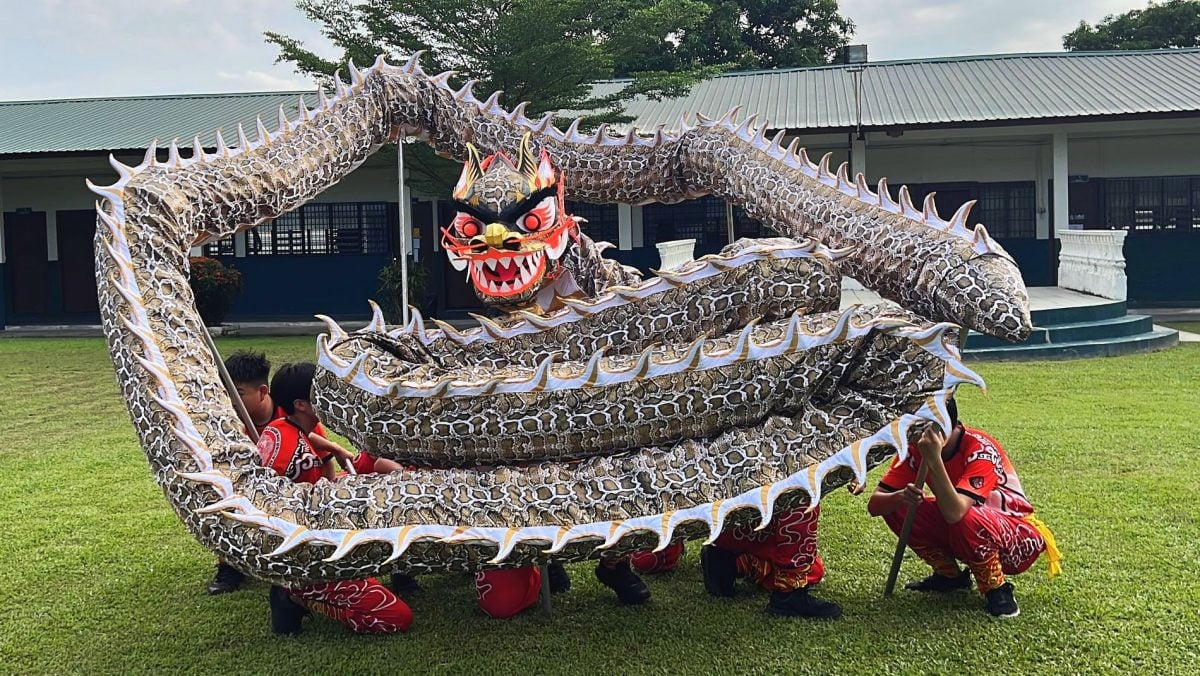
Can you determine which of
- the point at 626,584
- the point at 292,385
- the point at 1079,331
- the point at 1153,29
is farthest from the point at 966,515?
the point at 1153,29

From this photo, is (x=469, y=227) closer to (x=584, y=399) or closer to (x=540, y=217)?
(x=540, y=217)

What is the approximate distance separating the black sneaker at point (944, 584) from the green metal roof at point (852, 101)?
9953 mm

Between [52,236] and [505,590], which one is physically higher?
→ [52,236]

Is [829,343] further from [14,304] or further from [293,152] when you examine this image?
[14,304]

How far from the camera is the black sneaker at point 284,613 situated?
3.22 m

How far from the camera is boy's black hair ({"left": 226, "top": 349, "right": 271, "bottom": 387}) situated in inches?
154

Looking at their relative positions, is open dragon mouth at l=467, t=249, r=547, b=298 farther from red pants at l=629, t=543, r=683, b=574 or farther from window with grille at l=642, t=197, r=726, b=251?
window with grille at l=642, t=197, r=726, b=251

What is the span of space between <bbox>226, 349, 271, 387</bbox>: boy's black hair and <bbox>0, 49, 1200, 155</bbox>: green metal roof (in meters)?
9.61

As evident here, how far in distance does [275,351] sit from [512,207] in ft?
31.6

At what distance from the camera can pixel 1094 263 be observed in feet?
39.6

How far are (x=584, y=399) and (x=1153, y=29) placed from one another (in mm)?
30335

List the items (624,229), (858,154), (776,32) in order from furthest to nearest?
(776,32) < (624,229) < (858,154)

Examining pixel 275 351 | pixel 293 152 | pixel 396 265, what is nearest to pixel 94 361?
pixel 275 351

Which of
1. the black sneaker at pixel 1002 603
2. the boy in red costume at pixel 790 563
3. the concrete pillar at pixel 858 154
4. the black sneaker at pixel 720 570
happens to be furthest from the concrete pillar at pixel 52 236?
the black sneaker at pixel 1002 603
